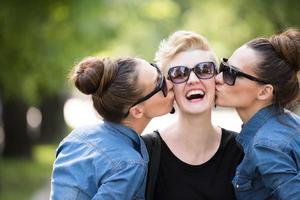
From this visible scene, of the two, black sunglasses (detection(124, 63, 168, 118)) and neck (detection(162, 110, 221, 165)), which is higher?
black sunglasses (detection(124, 63, 168, 118))

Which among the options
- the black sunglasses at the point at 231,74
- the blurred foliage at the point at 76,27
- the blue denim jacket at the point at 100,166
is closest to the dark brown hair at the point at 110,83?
the blue denim jacket at the point at 100,166

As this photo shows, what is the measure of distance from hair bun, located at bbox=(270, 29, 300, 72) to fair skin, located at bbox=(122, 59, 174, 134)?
69cm

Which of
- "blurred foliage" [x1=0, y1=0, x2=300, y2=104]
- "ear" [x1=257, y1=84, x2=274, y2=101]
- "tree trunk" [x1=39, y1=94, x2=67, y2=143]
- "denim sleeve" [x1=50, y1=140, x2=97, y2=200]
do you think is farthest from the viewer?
"tree trunk" [x1=39, y1=94, x2=67, y2=143]

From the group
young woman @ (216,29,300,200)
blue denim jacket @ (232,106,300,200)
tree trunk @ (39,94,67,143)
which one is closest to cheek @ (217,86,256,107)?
young woman @ (216,29,300,200)

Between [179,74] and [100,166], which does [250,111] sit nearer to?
[179,74]

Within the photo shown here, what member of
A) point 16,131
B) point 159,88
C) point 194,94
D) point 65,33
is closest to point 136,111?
point 159,88

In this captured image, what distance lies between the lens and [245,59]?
12.7 feet

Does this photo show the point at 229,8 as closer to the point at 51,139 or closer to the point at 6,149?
the point at 6,149

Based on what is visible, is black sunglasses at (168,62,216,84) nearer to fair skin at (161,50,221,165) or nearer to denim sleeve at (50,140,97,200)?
fair skin at (161,50,221,165)

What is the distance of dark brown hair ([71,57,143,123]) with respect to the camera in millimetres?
3682

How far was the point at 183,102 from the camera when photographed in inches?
164

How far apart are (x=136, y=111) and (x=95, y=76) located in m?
0.33

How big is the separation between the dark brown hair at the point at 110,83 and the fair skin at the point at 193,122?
454 millimetres

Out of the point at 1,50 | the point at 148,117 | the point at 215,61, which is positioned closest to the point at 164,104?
the point at 148,117
